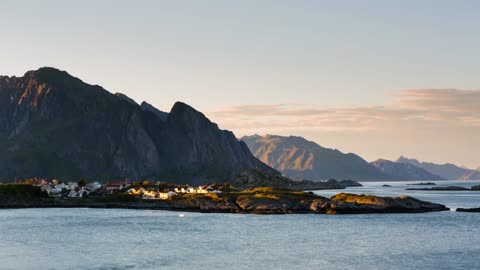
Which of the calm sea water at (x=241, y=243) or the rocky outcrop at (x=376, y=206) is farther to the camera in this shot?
the rocky outcrop at (x=376, y=206)

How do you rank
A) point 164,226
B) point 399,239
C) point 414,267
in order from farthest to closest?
point 164,226 → point 399,239 → point 414,267

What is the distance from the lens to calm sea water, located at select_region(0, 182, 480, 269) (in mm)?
85875

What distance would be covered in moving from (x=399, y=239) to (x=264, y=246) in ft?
94.8

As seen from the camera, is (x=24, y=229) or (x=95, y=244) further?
(x=24, y=229)

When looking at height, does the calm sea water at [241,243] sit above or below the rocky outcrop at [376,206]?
below

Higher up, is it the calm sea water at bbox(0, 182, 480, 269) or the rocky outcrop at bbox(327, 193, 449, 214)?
the rocky outcrop at bbox(327, 193, 449, 214)

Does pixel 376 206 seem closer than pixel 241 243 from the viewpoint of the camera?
No

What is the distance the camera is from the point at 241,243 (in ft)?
358

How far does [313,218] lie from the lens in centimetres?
16775

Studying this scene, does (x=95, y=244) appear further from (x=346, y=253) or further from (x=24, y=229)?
(x=346, y=253)

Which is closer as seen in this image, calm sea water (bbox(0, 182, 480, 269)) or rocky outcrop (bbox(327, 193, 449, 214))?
Answer: calm sea water (bbox(0, 182, 480, 269))

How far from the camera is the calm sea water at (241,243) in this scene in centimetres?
8588

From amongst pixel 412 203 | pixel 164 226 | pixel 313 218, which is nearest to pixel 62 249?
pixel 164 226

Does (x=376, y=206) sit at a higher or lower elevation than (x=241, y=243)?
higher
